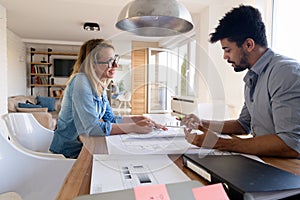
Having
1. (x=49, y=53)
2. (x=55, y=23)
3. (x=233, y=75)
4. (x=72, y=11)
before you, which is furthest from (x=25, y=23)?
(x=233, y=75)

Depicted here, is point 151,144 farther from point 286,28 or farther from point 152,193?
point 286,28

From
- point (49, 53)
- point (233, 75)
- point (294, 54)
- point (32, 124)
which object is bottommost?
point (32, 124)

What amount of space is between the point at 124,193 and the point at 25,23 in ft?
16.3

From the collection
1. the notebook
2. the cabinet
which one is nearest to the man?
the notebook

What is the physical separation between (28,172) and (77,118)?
12.8 inches

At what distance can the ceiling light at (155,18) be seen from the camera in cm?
89

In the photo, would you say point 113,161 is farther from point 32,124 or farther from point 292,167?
point 32,124

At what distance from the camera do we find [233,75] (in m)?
2.90

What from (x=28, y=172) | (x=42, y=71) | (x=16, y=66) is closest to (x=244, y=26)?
(x=28, y=172)

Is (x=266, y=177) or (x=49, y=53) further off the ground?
(x=49, y=53)

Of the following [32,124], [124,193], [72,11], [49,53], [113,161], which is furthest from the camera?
[49,53]

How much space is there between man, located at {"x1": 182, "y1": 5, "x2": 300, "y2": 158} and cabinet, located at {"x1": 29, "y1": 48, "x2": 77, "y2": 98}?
6055 mm

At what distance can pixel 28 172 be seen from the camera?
98 centimetres

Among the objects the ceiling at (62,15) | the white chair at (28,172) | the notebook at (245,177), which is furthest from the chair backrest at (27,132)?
the ceiling at (62,15)
